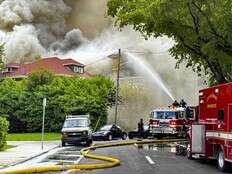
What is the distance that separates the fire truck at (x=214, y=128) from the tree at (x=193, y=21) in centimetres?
368

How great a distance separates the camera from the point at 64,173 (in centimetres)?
1845

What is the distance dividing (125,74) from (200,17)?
74688 mm

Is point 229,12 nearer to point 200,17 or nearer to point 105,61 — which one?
point 200,17

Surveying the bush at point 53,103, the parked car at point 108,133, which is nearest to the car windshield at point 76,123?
the parked car at point 108,133

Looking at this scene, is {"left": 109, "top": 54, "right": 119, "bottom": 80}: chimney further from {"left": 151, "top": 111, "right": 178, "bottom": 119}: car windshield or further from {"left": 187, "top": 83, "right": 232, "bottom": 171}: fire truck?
{"left": 187, "top": 83, "right": 232, "bottom": 171}: fire truck

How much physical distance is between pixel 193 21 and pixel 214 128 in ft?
25.7

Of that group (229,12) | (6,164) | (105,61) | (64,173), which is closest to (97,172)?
(64,173)

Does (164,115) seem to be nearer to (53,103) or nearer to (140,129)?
(140,129)

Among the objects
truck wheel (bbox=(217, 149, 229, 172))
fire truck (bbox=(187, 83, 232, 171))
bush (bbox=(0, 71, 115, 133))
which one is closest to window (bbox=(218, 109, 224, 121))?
fire truck (bbox=(187, 83, 232, 171))

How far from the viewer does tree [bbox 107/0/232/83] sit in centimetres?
2577

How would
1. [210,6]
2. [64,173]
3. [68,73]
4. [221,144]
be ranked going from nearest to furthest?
1. [64,173]
2. [221,144]
3. [210,6]
4. [68,73]

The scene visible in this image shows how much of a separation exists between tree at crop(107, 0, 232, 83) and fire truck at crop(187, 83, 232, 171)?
3.68 m

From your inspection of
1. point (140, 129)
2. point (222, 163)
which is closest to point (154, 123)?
point (140, 129)

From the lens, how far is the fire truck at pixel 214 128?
2055cm
